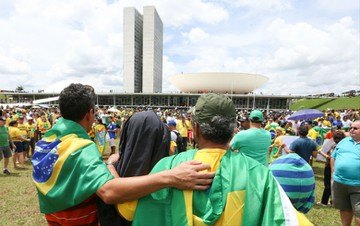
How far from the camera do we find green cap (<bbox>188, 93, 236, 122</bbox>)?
1.56 m

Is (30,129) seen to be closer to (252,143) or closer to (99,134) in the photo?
(99,134)

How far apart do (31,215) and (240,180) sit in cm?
568

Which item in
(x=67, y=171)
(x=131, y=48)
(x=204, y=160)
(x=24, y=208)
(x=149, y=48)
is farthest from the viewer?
(x=149, y=48)

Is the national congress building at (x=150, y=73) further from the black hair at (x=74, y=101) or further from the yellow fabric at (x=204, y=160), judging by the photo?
the yellow fabric at (x=204, y=160)

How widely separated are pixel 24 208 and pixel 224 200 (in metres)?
6.09

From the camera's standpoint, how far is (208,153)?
4.95ft

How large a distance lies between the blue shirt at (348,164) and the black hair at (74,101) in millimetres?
3729

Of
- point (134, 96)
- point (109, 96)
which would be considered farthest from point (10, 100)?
point (134, 96)

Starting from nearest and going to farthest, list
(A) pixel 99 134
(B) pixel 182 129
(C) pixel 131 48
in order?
(A) pixel 99 134 → (B) pixel 182 129 → (C) pixel 131 48

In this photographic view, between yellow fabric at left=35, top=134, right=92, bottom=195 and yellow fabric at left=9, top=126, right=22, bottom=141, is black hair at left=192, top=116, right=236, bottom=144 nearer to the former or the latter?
yellow fabric at left=35, top=134, right=92, bottom=195

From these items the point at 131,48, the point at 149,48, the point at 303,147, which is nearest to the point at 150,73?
the point at 149,48

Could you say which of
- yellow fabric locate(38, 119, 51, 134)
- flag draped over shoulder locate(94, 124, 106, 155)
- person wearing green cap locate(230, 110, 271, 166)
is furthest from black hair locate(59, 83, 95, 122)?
yellow fabric locate(38, 119, 51, 134)

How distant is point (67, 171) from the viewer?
1.70 metres

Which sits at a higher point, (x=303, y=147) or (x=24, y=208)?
(x=303, y=147)
